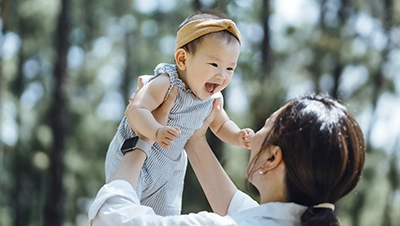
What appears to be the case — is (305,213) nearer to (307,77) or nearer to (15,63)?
(307,77)

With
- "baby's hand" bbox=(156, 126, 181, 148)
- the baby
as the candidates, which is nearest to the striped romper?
the baby

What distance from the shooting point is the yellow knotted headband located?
9.90 ft

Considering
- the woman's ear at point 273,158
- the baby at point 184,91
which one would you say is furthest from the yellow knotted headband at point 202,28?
the woman's ear at point 273,158

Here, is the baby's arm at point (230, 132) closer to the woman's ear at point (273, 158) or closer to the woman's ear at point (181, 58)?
the woman's ear at point (181, 58)

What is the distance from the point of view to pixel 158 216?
2.32 m

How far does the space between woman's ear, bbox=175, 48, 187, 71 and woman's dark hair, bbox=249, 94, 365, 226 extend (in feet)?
2.76

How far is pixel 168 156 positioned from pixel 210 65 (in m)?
0.44

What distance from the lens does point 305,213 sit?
2.29 m

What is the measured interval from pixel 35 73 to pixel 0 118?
982 cm

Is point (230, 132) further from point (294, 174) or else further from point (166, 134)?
point (294, 174)

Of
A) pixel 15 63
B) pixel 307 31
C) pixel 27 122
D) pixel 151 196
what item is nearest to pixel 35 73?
pixel 15 63

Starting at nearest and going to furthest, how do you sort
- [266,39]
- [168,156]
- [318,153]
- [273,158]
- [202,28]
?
[318,153]
[273,158]
[202,28]
[168,156]
[266,39]

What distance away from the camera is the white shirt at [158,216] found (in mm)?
2279

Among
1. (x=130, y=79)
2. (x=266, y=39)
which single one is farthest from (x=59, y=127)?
(x=130, y=79)
